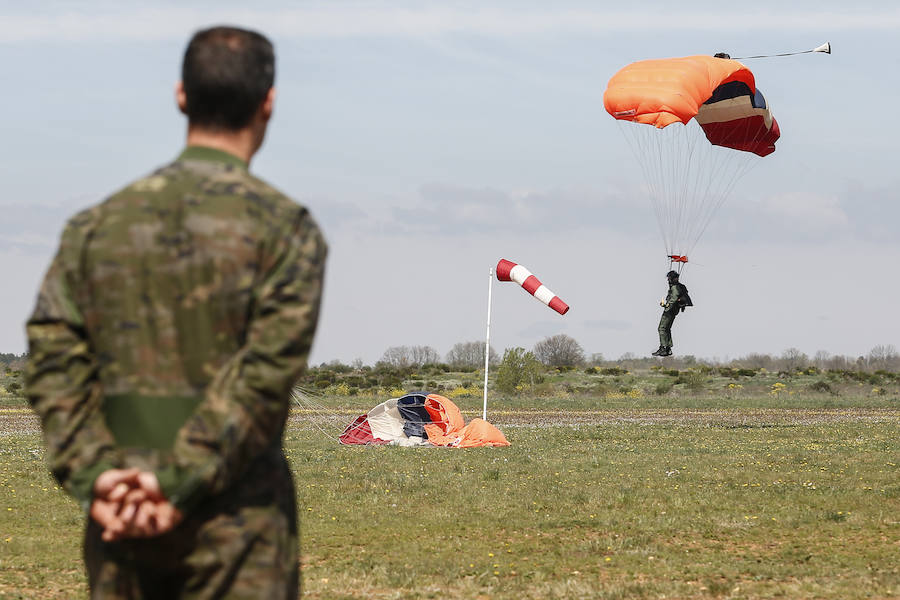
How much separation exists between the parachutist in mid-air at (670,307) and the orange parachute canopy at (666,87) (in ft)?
17.1

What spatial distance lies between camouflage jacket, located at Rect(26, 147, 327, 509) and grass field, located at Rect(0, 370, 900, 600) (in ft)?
22.3

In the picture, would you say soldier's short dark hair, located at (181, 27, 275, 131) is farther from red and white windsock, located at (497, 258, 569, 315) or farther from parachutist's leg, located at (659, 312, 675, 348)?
parachutist's leg, located at (659, 312, 675, 348)

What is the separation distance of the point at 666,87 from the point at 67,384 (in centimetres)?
1901

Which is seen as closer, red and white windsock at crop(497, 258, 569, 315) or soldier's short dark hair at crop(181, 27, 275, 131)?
soldier's short dark hair at crop(181, 27, 275, 131)

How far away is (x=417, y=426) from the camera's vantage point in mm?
25625

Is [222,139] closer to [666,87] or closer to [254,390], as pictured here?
A: [254,390]

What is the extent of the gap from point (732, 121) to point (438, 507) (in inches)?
531

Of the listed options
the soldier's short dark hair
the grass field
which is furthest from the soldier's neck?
the grass field

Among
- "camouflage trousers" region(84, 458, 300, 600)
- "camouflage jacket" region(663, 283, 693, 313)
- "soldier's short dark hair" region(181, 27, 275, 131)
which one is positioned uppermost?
"camouflage jacket" region(663, 283, 693, 313)

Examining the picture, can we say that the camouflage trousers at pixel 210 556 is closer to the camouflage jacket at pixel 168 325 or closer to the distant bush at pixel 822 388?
the camouflage jacket at pixel 168 325

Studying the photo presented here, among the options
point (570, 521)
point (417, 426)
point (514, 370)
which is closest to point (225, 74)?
point (570, 521)

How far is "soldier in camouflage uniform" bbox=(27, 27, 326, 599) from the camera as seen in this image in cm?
263

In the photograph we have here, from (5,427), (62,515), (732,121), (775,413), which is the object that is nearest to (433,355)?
(775,413)

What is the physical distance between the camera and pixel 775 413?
44.1 m
